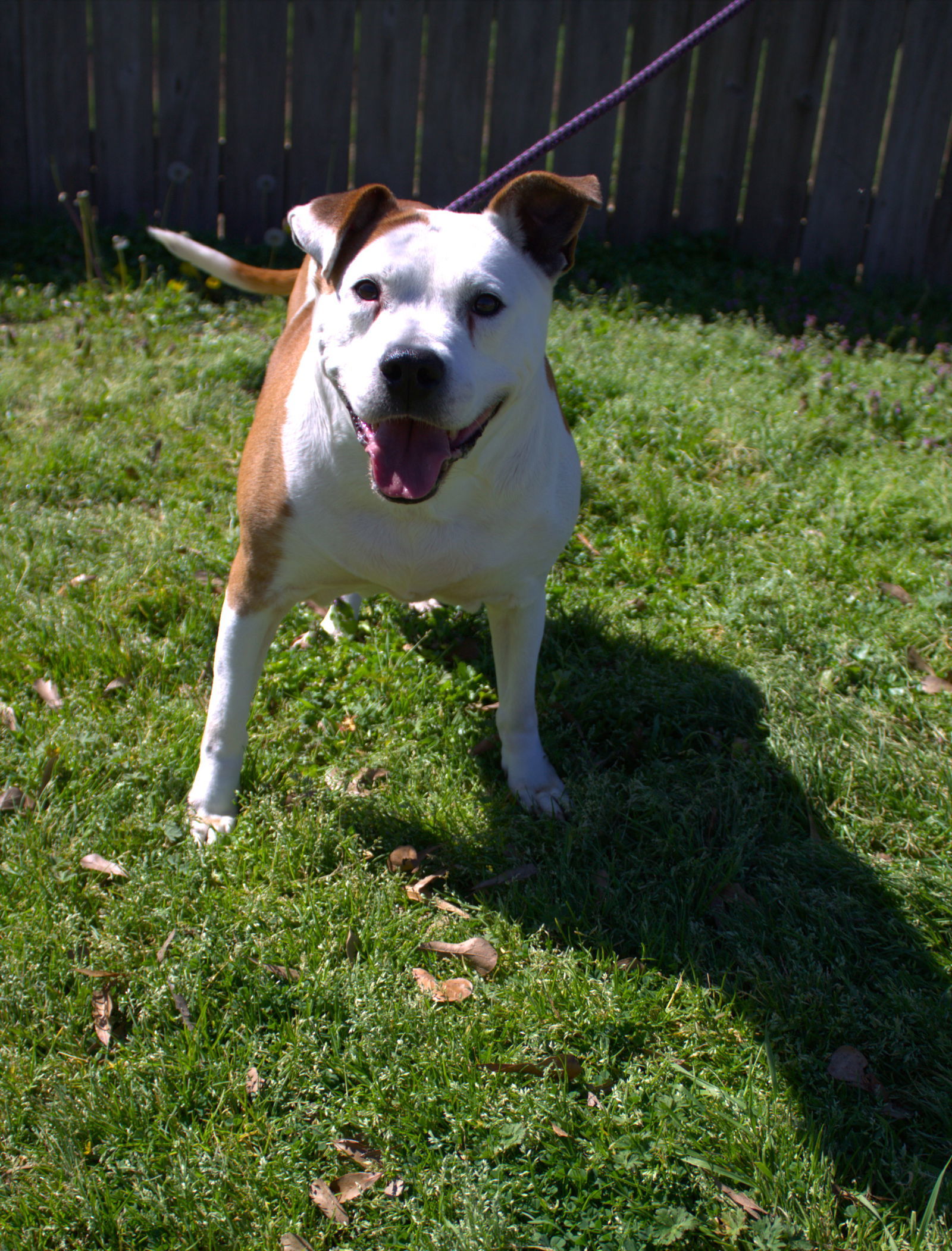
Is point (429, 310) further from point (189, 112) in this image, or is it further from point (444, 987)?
point (189, 112)

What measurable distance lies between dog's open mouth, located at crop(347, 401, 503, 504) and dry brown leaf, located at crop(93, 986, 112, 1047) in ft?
4.59

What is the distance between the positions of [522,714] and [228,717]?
93 cm

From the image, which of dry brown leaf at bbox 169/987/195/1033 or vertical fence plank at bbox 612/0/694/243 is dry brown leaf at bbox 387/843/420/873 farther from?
vertical fence plank at bbox 612/0/694/243

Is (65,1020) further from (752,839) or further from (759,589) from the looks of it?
(759,589)

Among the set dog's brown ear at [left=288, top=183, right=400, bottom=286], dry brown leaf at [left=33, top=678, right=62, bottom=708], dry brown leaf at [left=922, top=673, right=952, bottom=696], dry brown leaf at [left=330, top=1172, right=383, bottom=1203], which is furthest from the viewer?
dry brown leaf at [left=922, top=673, right=952, bottom=696]

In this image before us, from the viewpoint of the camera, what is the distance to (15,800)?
9.67 feet

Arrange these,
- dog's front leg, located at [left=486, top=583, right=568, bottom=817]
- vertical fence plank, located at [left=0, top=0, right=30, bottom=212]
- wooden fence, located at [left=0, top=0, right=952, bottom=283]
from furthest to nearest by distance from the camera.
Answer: wooden fence, located at [left=0, top=0, right=952, bottom=283], vertical fence plank, located at [left=0, top=0, right=30, bottom=212], dog's front leg, located at [left=486, top=583, right=568, bottom=817]

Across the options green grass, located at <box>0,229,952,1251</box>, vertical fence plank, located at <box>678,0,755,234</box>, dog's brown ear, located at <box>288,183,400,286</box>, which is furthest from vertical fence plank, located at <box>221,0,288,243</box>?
dog's brown ear, located at <box>288,183,400,286</box>

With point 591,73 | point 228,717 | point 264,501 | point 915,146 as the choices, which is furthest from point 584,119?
point 915,146

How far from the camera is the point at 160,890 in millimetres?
2674

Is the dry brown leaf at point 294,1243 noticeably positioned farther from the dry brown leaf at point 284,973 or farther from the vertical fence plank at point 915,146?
the vertical fence plank at point 915,146

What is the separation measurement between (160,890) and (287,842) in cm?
37

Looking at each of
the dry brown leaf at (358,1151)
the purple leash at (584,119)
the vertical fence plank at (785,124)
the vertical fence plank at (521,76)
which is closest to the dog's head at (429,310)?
the purple leash at (584,119)

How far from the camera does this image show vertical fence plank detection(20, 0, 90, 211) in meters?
6.61
